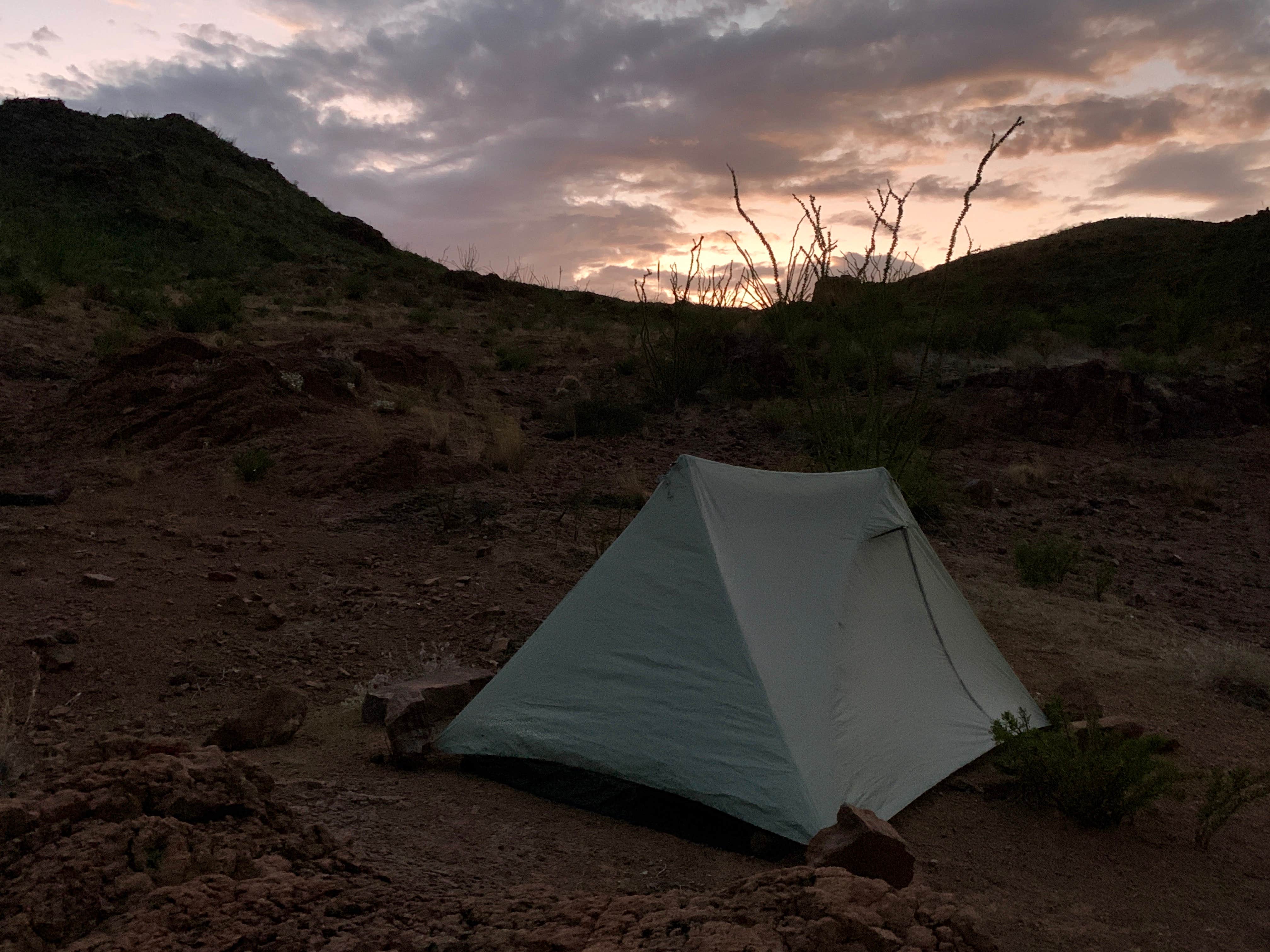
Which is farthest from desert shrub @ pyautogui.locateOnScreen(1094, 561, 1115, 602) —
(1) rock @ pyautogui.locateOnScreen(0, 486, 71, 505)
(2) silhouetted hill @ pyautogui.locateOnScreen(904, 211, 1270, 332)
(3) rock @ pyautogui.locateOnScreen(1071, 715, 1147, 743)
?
(2) silhouetted hill @ pyautogui.locateOnScreen(904, 211, 1270, 332)

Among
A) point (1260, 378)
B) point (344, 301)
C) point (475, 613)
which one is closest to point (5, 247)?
point (344, 301)

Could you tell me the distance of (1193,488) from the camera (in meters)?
12.2

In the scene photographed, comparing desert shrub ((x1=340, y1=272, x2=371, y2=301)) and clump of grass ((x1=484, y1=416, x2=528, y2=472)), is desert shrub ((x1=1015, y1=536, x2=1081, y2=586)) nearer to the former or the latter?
clump of grass ((x1=484, y1=416, x2=528, y2=472))

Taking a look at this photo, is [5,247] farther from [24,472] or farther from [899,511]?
[899,511]

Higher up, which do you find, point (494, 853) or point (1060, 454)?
point (1060, 454)

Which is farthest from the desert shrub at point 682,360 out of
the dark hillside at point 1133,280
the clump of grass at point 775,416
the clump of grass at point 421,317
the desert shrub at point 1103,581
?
the desert shrub at point 1103,581

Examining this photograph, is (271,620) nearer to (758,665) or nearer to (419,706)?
(419,706)

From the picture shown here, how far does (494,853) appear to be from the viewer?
338cm

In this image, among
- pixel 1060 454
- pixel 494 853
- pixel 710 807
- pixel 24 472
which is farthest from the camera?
pixel 1060 454

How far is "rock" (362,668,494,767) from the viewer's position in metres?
4.28

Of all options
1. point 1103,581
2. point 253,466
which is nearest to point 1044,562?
point 1103,581

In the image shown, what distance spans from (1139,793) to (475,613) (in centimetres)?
441

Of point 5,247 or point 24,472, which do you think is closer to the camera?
point 24,472

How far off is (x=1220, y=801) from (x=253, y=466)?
8541mm
